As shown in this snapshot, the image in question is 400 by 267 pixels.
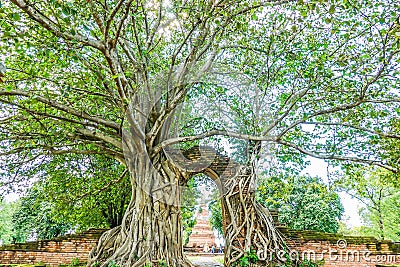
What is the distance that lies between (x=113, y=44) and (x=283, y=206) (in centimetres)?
1272

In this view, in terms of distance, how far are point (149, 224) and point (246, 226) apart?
2.06m

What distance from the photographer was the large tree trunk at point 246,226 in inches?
217

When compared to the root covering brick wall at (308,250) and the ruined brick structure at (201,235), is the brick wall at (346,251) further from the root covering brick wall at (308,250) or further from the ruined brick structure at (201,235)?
the ruined brick structure at (201,235)

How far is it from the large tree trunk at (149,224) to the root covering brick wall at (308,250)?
1.03 meters

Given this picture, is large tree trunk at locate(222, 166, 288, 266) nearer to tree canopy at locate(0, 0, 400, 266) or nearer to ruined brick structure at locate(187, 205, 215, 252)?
tree canopy at locate(0, 0, 400, 266)

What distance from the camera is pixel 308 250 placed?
19.2 ft

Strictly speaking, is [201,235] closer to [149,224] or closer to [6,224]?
[6,224]

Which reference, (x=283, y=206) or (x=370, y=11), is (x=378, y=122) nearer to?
(x=370, y=11)

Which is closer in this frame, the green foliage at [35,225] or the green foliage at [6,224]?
the green foliage at [35,225]

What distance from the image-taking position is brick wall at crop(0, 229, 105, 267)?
5852mm

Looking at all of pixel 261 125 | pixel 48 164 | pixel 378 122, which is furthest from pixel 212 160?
pixel 48 164

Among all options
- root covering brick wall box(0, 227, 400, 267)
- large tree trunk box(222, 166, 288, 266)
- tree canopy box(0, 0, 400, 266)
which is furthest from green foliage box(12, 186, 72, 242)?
large tree trunk box(222, 166, 288, 266)

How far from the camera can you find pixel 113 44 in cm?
361

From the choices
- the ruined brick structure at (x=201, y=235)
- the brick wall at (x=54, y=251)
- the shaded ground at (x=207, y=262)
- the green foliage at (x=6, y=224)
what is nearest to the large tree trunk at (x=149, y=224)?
the brick wall at (x=54, y=251)
